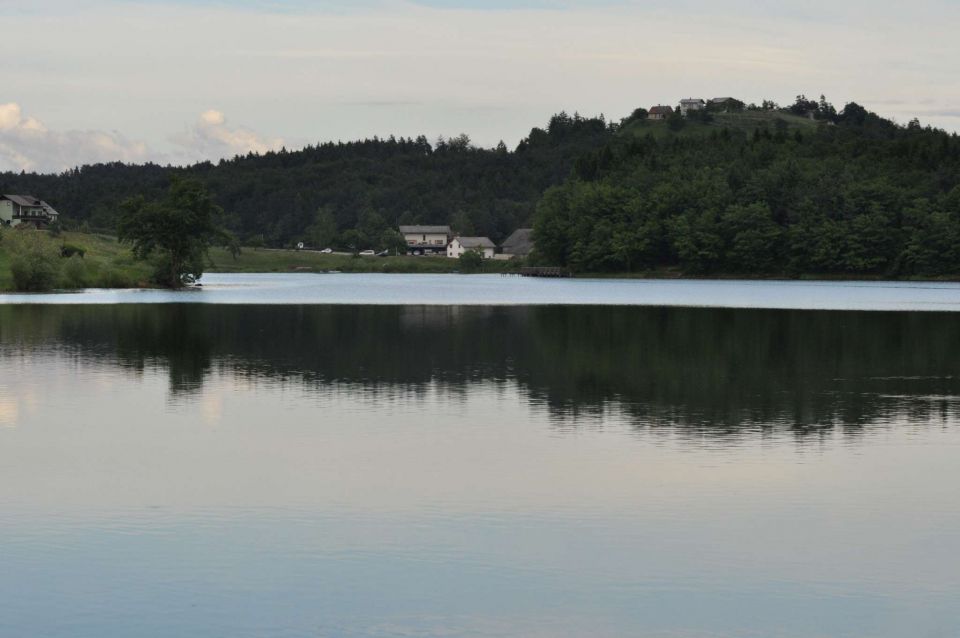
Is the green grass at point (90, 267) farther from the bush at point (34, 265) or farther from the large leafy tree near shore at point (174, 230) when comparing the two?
the large leafy tree near shore at point (174, 230)

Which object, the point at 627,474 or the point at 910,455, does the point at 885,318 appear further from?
the point at 627,474

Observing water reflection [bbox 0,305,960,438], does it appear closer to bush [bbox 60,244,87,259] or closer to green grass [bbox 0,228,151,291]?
green grass [bbox 0,228,151,291]

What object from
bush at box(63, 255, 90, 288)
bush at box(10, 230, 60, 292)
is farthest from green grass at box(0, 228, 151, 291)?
bush at box(10, 230, 60, 292)

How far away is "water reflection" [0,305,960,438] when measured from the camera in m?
37.8

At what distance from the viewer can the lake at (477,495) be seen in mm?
17484

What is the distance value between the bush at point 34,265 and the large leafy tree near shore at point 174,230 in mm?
13566

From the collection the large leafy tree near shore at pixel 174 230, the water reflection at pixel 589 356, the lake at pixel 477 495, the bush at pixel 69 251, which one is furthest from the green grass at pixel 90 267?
the lake at pixel 477 495

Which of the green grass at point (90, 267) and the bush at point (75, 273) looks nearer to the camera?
the green grass at point (90, 267)

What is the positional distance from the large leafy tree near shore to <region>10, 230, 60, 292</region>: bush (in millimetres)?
13566

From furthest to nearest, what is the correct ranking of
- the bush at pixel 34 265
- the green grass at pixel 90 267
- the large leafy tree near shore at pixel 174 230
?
the large leafy tree near shore at pixel 174 230
the green grass at pixel 90 267
the bush at pixel 34 265

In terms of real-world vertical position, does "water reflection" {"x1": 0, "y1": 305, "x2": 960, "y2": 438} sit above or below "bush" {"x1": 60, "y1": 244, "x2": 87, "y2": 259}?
below

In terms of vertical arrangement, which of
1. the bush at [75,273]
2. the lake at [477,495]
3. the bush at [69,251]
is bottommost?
the lake at [477,495]

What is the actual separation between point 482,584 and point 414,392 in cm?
2247

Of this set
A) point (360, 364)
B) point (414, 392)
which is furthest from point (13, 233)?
point (414, 392)
